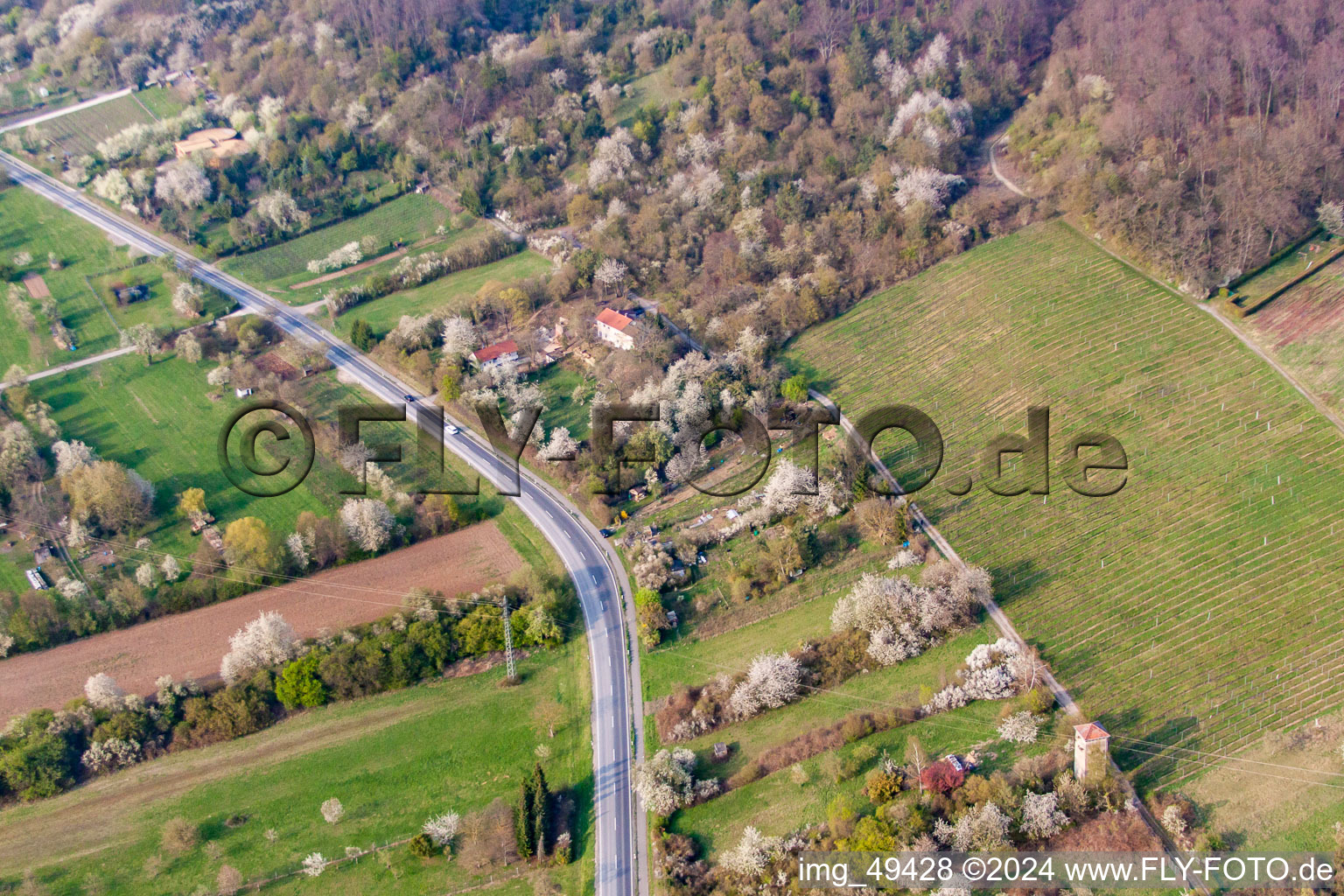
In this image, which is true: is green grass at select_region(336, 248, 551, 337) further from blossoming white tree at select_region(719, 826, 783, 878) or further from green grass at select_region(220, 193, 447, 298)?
blossoming white tree at select_region(719, 826, 783, 878)

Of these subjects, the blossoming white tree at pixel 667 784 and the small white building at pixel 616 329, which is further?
the small white building at pixel 616 329

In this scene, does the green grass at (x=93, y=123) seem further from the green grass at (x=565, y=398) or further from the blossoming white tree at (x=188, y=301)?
the green grass at (x=565, y=398)

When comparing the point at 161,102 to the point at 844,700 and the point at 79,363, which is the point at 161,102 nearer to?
the point at 79,363

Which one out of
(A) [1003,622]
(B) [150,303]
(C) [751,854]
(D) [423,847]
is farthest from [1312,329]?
(B) [150,303]

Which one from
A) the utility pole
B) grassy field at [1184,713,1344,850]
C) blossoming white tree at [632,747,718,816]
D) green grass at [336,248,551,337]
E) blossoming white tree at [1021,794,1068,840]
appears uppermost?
green grass at [336,248,551,337]

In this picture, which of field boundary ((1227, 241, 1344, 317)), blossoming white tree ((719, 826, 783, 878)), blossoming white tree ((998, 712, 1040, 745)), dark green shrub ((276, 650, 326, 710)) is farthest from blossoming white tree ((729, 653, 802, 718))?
field boundary ((1227, 241, 1344, 317))

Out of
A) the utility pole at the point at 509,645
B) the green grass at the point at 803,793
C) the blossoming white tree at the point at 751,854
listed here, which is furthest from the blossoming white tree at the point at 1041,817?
the utility pole at the point at 509,645
